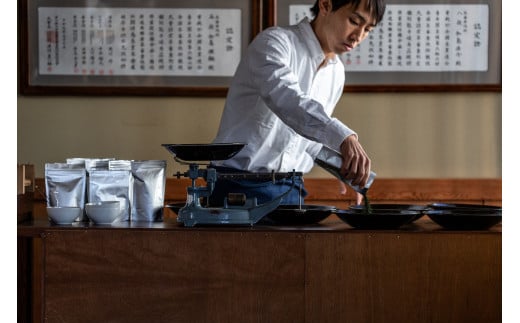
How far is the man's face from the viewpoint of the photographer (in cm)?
250

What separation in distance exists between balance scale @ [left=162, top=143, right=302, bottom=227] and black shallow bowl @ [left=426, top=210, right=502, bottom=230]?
456mm

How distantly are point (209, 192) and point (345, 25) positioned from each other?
2.77ft

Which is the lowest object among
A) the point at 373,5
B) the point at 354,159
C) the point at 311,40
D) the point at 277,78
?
the point at 354,159

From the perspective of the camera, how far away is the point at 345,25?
2.54 meters

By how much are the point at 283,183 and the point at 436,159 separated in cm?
131

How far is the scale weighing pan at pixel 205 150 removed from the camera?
79.8 inches

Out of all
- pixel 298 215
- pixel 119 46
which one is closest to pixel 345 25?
pixel 298 215

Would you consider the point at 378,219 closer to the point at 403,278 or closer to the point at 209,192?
the point at 403,278

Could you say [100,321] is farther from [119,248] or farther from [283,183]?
[283,183]

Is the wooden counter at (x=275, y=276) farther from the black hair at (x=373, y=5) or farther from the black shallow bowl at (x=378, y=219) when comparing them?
the black hair at (x=373, y=5)

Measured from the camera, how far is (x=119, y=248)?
2016mm

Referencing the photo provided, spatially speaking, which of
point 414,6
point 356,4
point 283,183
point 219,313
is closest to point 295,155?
point 283,183

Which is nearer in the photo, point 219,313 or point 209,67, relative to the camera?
point 219,313
